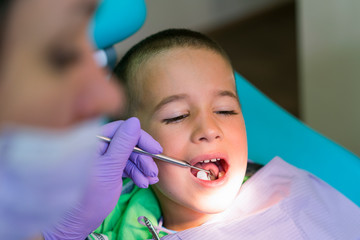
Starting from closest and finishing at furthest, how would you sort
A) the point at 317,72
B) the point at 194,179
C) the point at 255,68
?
1. the point at 194,179
2. the point at 317,72
3. the point at 255,68

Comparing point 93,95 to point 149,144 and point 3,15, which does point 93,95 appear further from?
point 149,144

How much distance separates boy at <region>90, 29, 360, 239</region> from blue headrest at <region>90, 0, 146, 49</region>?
173 mm

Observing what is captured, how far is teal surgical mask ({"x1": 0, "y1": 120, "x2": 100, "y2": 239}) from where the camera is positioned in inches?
22.5

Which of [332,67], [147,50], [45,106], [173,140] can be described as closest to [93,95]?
[45,106]

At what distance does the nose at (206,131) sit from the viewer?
1.10m

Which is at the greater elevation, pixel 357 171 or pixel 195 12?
pixel 195 12

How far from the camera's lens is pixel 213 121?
3.71 feet

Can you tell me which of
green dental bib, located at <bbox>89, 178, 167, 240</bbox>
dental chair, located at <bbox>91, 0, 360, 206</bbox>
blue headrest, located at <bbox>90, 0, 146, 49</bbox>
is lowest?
green dental bib, located at <bbox>89, 178, 167, 240</bbox>

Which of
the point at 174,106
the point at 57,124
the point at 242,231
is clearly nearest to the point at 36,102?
the point at 57,124

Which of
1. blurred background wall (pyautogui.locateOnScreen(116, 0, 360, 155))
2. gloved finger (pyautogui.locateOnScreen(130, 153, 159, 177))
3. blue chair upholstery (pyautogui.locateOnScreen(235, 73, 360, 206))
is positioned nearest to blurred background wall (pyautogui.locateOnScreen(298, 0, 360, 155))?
blurred background wall (pyautogui.locateOnScreen(116, 0, 360, 155))

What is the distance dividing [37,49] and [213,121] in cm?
62

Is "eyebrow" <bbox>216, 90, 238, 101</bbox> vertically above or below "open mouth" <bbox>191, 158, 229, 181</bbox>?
above

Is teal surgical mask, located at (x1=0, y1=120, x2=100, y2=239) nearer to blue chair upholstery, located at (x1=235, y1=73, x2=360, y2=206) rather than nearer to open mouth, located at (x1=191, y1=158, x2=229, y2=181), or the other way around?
open mouth, located at (x1=191, y1=158, x2=229, y2=181)

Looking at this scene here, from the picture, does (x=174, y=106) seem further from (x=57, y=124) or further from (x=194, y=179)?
(x=57, y=124)
